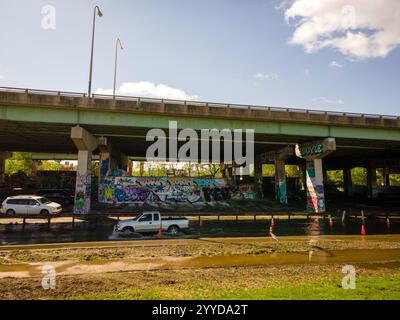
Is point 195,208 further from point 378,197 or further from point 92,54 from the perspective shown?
point 378,197

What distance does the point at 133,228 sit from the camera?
719 inches

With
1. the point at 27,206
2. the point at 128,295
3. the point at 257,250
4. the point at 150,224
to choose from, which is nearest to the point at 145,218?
the point at 150,224

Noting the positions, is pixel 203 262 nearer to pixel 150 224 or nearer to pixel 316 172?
pixel 150 224

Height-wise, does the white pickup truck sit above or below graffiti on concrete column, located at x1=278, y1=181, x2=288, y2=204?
below

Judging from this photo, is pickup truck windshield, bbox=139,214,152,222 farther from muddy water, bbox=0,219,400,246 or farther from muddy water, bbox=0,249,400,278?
muddy water, bbox=0,249,400,278

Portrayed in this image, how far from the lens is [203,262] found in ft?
38.8

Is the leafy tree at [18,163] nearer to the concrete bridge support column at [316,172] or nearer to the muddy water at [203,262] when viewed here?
the concrete bridge support column at [316,172]

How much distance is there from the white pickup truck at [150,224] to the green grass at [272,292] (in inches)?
391

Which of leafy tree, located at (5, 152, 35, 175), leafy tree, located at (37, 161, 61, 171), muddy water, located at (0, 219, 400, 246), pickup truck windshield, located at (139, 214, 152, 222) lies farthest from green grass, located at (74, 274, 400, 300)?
leafy tree, located at (37, 161, 61, 171)

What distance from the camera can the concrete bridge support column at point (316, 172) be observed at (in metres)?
31.4

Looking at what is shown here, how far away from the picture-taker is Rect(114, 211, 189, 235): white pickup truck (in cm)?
1820

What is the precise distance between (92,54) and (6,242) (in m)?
19.7

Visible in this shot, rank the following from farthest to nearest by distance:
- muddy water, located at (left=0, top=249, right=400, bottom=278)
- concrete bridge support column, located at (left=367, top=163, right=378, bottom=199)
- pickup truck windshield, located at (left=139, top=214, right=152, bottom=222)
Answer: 1. concrete bridge support column, located at (left=367, top=163, right=378, bottom=199)
2. pickup truck windshield, located at (left=139, top=214, right=152, bottom=222)
3. muddy water, located at (left=0, top=249, right=400, bottom=278)

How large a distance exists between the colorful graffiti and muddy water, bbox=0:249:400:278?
24.7 meters
